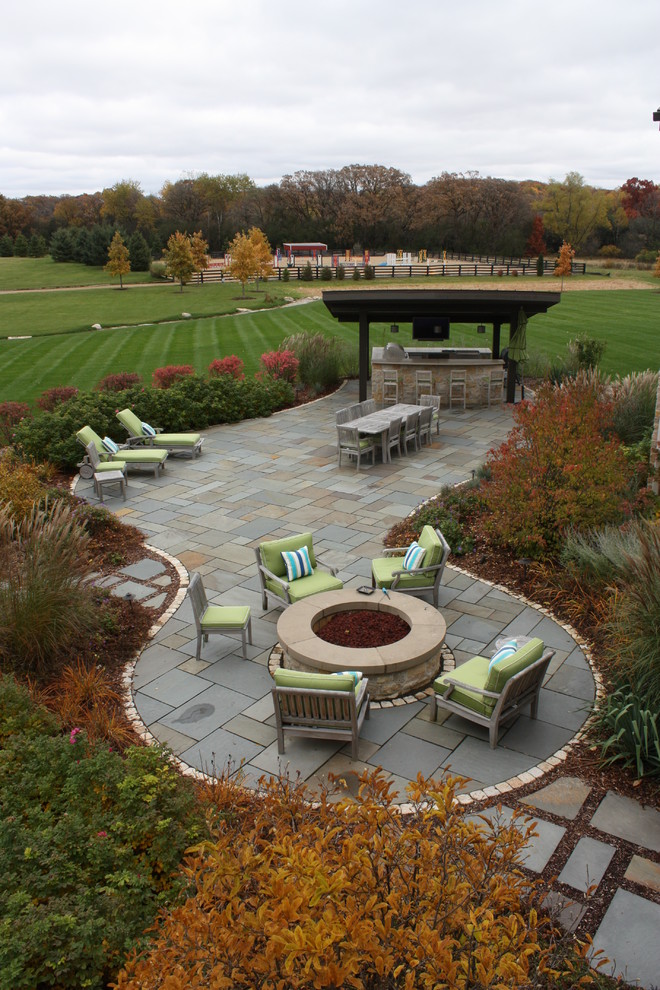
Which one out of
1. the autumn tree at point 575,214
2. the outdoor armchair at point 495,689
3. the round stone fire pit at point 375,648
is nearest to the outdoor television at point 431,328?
the round stone fire pit at point 375,648

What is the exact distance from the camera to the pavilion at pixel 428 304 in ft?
50.2

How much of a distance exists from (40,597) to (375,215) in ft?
223

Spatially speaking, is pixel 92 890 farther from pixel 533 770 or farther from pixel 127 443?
pixel 127 443

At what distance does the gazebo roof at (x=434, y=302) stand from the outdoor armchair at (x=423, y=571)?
828cm

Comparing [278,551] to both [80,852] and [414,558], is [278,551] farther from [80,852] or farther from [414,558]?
[80,852]

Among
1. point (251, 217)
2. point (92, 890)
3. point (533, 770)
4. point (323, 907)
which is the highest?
point (251, 217)

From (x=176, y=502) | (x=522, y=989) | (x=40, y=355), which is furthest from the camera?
(x=40, y=355)

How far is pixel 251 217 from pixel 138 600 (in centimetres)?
6692

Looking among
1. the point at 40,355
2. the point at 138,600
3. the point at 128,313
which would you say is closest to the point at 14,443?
the point at 138,600

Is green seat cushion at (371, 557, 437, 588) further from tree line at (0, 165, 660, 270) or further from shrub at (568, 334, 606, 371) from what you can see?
tree line at (0, 165, 660, 270)

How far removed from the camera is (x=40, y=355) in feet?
84.7

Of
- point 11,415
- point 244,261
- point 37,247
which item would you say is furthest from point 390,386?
point 37,247

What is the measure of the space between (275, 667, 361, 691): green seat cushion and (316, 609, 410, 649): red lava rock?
101 centimetres

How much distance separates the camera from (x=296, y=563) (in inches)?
301
